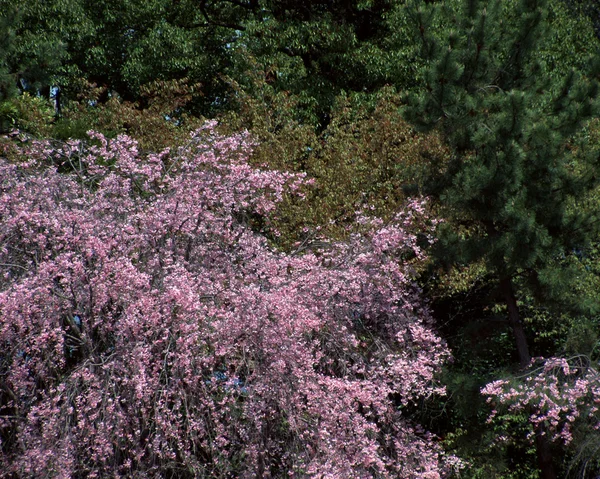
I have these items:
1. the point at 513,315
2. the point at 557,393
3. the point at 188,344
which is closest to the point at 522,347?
the point at 513,315

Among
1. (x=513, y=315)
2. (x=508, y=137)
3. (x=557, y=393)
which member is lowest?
(x=557, y=393)

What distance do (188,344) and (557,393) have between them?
2765 mm

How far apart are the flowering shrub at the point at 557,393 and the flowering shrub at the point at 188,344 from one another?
2.01ft

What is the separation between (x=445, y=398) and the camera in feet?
25.0

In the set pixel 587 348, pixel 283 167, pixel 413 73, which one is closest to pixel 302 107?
pixel 413 73

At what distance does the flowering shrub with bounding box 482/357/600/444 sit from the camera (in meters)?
5.51

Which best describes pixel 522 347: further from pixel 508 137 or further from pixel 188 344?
pixel 188 344

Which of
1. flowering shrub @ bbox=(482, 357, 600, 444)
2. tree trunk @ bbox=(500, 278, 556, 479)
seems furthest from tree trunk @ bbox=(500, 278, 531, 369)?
flowering shrub @ bbox=(482, 357, 600, 444)

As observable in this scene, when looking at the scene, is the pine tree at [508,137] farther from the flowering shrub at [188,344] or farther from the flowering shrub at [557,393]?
the flowering shrub at [188,344]

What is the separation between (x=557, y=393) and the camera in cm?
550

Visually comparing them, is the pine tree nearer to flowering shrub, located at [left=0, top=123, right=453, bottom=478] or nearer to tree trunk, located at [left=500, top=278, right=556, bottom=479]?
tree trunk, located at [left=500, top=278, right=556, bottom=479]

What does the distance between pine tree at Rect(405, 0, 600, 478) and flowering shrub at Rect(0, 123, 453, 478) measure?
81 centimetres

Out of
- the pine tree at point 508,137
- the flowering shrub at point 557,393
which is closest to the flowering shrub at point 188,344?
the flowering shrub at point 557,393

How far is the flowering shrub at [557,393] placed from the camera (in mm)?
5508
